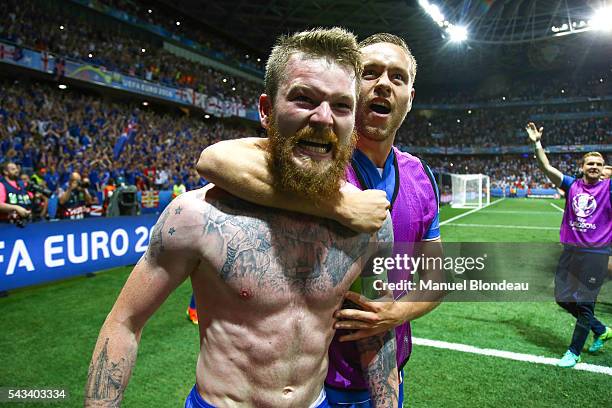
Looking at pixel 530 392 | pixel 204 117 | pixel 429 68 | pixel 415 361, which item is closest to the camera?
pixel 530 392

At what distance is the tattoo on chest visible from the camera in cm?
141

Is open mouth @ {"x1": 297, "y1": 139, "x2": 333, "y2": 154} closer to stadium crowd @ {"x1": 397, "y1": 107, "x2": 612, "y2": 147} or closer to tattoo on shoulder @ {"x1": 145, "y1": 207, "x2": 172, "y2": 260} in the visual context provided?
tattoo on shoulder @ {"x1": 145, "y1": 207, "x2": 172, "y2": 260}

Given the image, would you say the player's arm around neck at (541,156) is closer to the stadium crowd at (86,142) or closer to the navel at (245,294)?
the navel at (245,294)

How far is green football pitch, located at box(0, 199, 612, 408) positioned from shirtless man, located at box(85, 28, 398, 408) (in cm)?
262

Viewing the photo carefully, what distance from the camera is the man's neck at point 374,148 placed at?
6.41 feet

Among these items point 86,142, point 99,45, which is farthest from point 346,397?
point 99,45

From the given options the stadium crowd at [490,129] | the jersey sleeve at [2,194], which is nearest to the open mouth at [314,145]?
the jersey sleeve at [2,194]

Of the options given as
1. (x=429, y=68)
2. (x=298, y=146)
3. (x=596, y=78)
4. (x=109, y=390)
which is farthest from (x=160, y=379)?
(x=596, y=78)

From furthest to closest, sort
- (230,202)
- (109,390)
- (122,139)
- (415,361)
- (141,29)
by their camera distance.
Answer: (141,29), (122,139), (415,361), (230,202), (109,390)

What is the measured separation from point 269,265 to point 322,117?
1.73 ft

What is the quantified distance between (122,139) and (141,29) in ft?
45.2

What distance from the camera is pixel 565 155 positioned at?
49.5m

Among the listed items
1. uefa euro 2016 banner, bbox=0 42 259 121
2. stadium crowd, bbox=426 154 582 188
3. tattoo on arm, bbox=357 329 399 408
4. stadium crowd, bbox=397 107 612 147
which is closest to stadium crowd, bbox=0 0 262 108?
uefa euro 2016 banner, bbox=0 42 259 121

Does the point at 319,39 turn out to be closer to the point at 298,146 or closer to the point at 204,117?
the point at 298,146
